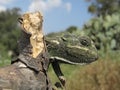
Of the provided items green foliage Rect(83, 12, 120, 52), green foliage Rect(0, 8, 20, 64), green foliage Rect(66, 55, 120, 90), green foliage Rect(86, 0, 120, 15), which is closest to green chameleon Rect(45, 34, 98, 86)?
green foliage Rect(66, 55, 120, 90)

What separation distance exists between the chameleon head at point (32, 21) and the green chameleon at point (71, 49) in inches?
3.9

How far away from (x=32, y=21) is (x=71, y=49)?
242mm

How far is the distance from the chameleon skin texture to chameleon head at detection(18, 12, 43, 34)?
0.33 feet

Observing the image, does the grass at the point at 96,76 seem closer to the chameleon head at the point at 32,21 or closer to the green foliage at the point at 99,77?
the green foliage at the point at 99,77

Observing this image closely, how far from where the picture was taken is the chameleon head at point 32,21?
244 centimetres

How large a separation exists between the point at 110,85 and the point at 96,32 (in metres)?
4.64

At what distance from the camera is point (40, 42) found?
2.49 meters

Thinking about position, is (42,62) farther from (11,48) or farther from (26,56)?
(11,48)

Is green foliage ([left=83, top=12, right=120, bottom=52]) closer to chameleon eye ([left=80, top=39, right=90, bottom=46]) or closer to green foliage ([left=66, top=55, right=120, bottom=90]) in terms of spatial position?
green foliage ([left=66, top=55, right=120, bottom=90])

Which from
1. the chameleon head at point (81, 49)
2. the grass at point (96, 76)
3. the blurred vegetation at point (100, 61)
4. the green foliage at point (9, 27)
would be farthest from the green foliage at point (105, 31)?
the green foliage at point (9, 27)

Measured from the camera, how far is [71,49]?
2.50 metres

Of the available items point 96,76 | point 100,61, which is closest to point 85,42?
point 96,76

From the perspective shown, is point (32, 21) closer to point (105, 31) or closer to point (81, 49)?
point (81, 49)

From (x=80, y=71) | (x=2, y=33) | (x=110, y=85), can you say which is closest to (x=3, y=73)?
(x=110, y=85)
